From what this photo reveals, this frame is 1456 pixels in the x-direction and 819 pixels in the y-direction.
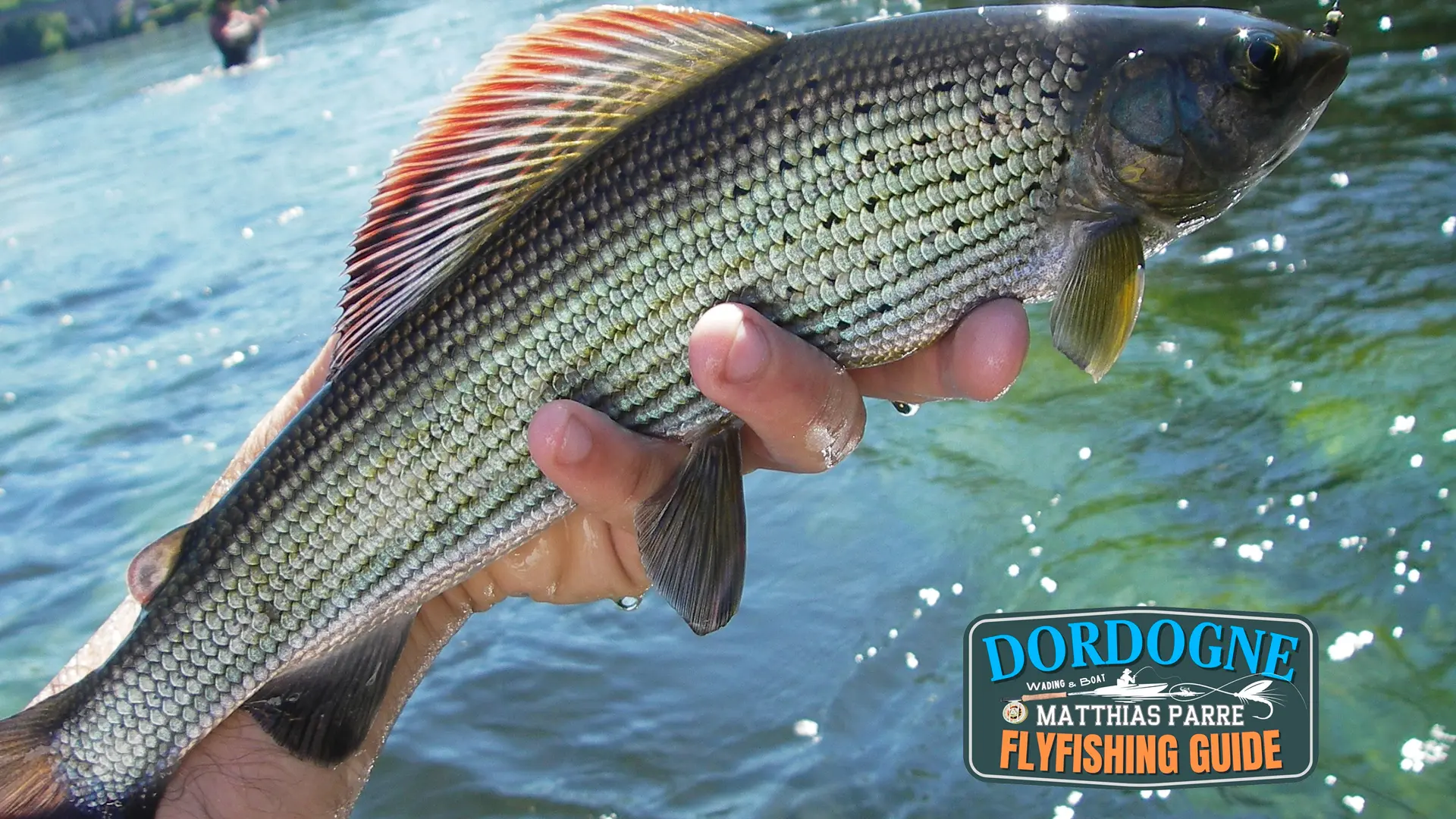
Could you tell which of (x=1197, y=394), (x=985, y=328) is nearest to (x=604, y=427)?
(x=985, y=328)

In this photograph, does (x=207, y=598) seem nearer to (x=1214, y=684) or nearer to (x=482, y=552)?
(x=482, y=552)

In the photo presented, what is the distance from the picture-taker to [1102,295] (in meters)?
2.23

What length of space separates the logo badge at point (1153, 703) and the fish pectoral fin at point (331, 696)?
7.29ft

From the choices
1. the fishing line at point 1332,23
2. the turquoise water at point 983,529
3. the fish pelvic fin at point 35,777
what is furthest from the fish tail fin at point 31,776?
the fishing line at point 1332,23

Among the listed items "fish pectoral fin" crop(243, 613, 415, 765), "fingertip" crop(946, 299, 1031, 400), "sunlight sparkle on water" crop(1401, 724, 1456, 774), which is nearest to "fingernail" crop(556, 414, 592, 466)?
"fish pectoral fin" crop(243, 613, 415, 765)

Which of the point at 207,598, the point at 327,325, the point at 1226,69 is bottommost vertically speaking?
the point at 327,325

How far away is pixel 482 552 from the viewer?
101 inches

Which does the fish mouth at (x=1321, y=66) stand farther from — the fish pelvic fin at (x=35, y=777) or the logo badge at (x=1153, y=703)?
the fish pelvic fin at (x=35, y=777)

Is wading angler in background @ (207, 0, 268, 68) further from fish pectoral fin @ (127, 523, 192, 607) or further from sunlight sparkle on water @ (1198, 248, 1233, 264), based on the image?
fish pectoral fin @ (127, 523, 192, 607)

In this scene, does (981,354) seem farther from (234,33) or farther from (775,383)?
(234,33)

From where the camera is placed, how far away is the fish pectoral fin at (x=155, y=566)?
2.56m

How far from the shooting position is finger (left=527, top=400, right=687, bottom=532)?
2.36 meters

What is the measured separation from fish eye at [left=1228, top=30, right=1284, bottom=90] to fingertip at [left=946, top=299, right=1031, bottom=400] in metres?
0.57

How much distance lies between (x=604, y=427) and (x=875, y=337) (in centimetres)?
57
